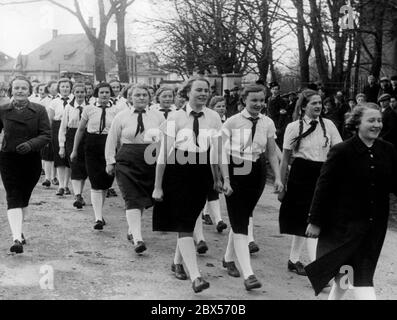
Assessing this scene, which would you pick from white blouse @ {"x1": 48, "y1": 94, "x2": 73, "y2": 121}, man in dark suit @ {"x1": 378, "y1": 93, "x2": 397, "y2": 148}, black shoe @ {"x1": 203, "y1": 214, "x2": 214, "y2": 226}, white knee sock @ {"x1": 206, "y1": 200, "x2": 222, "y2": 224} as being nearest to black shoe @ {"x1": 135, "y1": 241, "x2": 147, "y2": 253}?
white knee sock @ {"x1": 206, "y1": 200, "x2": 222, "y2": 224}

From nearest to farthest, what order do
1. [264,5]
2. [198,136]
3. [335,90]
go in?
[198,136] → [264,5] → [335,90]

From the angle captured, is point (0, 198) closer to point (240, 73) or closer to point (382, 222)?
point (382, 222)

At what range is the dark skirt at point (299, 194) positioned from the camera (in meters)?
6.65

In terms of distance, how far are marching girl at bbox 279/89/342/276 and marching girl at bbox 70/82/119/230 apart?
9.79ft

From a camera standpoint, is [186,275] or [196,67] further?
[196,67]

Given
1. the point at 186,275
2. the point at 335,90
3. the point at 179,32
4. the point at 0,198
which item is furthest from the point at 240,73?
the point at 186,275

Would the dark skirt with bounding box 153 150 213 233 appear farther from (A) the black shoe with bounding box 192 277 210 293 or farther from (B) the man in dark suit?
(B) the man in dark suit

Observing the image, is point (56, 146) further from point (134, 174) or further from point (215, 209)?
point (134, 174)

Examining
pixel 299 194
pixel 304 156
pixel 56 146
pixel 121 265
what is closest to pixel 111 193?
pixel 56 146

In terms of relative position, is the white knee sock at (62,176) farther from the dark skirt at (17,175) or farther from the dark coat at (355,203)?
the dark coat at (355,203)

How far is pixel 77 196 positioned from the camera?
34.0 feet

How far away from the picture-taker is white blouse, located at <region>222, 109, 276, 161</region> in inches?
255

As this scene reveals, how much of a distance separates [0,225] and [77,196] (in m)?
1.71

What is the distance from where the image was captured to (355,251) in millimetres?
4898
